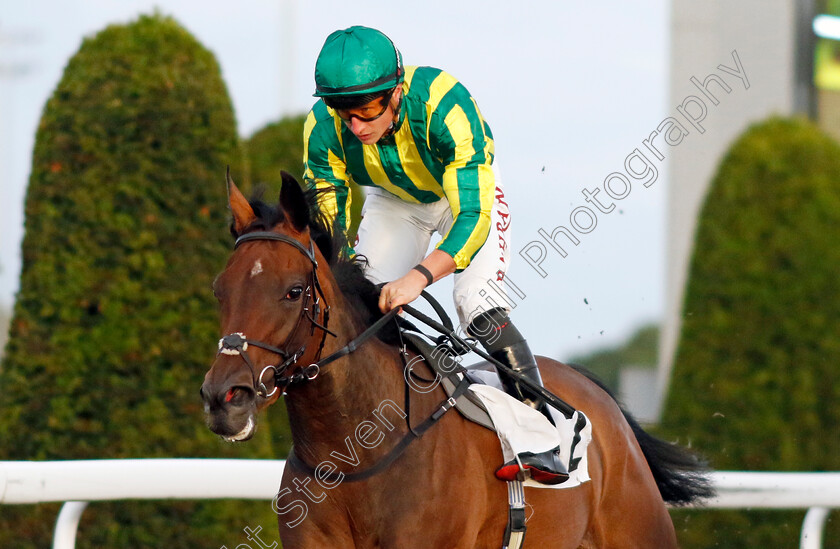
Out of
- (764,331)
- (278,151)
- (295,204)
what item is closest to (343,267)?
(295,204)

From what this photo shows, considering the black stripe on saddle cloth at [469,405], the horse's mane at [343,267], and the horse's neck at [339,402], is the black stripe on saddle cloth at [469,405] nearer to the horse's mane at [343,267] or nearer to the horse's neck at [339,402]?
the horse's mane at [343,267]

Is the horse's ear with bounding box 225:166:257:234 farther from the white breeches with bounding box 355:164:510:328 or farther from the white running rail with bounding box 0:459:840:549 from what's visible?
the white running rail with bounding box 0:459:840:549

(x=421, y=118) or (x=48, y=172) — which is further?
(x=48, y=172)

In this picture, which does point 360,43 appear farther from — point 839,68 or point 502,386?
point 839,68

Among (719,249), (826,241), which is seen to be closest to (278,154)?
(719,249)

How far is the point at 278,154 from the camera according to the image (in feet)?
27.0

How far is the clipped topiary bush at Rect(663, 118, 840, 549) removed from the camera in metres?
6.36

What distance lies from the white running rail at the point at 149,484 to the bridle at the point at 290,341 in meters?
1.23

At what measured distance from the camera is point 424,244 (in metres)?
3.81

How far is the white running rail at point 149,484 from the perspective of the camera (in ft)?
11.2

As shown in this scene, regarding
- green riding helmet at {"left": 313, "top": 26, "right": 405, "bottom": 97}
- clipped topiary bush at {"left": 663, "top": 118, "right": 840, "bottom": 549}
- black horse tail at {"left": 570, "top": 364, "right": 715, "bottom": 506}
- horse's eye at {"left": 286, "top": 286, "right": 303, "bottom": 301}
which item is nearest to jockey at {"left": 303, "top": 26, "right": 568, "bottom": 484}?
green riding helmet at {"left": 313, "top": 26, "right": 405, "bottom": 97}

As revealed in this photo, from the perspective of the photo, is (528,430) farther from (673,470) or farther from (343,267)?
(673,470)

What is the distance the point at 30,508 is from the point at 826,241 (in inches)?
202

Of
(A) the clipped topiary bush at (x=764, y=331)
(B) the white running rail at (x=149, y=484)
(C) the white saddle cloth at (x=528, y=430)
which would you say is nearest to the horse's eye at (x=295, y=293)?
(C) the white saddle cloth at (x=528, y=430)
